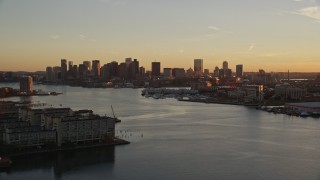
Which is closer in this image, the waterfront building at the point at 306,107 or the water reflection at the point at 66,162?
the water reflection at the point at 66,162

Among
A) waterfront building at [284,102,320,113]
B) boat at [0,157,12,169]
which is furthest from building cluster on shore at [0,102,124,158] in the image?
waterfront building at [284,102,320,113]

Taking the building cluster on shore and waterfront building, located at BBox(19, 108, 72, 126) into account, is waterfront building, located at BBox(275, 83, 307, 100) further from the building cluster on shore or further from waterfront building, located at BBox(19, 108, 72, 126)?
the building cluster on shore

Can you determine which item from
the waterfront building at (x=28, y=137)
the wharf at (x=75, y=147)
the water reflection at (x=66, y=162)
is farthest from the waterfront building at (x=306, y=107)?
the waterfront building at (x=28, y=137)

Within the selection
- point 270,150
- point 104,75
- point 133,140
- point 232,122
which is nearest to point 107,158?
point 133,140

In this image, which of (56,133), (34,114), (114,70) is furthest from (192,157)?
(114,70)

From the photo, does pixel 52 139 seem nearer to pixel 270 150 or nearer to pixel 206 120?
pixel 270 150

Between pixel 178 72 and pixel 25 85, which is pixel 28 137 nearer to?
pixel 25 85

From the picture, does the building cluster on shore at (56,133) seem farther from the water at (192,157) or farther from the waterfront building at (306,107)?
the waterfront building at (306,107)

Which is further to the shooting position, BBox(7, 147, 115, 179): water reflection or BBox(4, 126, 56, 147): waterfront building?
BBox(4, 126, 56, 147): waterfront building
